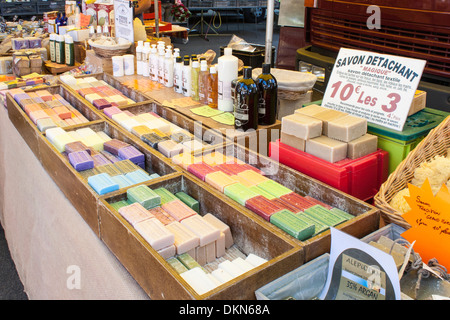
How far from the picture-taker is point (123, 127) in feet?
8.10

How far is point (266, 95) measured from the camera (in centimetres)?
222

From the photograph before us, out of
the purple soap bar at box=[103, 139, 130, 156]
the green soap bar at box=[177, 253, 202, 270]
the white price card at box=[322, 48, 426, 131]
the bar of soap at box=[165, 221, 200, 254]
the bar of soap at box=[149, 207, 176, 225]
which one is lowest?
the green soap bar at box=[177, 253, 202, 270]

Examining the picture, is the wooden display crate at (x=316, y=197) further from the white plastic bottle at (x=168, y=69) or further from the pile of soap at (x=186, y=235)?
the white plastic bottle at (x=168, y=69)

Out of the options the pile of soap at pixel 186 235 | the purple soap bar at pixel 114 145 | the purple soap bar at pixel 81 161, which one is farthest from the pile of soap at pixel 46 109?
the pile of soap at pixel 186 235

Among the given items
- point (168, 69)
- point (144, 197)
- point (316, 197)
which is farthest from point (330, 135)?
point (168, 69)

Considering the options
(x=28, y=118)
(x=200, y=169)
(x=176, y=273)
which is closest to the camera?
(x=176, y=273)

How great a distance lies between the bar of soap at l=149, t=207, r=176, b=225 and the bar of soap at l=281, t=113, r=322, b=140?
0.65 m

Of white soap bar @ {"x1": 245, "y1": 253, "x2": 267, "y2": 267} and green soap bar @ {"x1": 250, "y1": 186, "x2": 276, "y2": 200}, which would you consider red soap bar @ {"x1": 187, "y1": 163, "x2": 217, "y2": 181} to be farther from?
white soap bar @ {"x1": 245, "y1": 253, "x2": 267, "y2": 267}

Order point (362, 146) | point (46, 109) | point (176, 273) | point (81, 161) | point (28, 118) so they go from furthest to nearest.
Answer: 1. point (46, 109)
2. point (28, 118)
3. point (81, 161)
4. point (362, 146)
5. point (176, 273)

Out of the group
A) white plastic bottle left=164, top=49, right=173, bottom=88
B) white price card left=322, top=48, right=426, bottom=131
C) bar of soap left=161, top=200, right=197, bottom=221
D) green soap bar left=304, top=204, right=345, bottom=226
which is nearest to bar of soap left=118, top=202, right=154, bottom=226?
bar of soap left=161, top=200, right=197, bottom=221

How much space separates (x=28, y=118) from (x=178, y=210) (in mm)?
1446

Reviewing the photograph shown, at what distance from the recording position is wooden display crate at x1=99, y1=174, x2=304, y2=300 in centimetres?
124

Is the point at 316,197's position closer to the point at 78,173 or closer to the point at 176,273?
the point at 176,273
